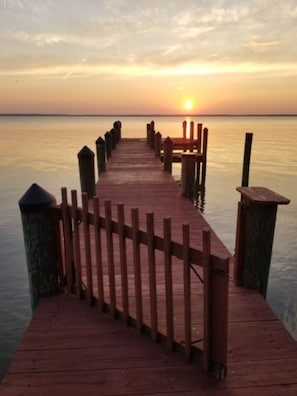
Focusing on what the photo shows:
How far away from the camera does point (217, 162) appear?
41.6m

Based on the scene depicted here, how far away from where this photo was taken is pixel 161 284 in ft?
16.0

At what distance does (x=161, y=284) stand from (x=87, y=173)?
6.32m

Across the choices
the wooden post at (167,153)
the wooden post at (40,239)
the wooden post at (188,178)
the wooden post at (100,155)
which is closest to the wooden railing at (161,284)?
the wooden post at (40,239)

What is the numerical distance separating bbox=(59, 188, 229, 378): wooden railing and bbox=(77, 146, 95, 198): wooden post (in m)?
5.36

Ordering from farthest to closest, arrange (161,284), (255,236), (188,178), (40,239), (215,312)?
(188,178) → (161,284) → (255,236) → (40,239) → (215,312)

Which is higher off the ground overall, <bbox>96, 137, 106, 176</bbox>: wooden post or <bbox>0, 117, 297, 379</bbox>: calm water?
<bbox>96, 137, 106, 176</bbox>: wooden post

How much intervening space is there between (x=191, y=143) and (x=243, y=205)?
73.2 feet

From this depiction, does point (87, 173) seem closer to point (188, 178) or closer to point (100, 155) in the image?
point (188, 178)

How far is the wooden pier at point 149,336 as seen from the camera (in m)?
3.11

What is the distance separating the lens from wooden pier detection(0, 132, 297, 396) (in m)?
3.11

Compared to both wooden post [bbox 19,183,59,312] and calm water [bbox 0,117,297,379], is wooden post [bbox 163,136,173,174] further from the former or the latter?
wooden post [bbox 19,183,59,312]

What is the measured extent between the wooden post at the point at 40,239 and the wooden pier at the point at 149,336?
146 millimetres

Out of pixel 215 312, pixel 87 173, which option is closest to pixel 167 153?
pixel 87 173

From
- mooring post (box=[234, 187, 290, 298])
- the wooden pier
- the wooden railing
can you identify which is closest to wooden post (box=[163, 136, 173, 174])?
the wooden railing
